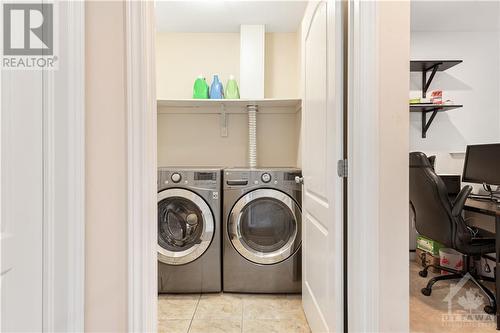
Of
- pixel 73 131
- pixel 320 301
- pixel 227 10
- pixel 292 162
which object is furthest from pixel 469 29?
pixel 73 131

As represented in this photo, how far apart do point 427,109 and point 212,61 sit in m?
2.11

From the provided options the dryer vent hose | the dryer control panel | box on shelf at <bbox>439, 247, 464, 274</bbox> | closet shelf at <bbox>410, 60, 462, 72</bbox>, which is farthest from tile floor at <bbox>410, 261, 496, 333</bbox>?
closet shelf at <bbox>410, 60, 462, 72</bbox>

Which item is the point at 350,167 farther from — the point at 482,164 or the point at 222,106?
the point at 482,164

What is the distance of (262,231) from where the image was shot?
7.73 ft

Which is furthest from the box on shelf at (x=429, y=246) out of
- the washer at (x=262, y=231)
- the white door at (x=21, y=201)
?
the white door at (x=21, y=201)

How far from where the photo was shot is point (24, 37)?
0.84 m

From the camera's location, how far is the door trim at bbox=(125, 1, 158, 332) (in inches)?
39.6

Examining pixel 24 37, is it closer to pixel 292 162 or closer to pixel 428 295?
pixel 292 162

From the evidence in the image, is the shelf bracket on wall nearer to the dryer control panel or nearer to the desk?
the dryer control panel

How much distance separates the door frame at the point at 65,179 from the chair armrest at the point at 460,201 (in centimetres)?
231

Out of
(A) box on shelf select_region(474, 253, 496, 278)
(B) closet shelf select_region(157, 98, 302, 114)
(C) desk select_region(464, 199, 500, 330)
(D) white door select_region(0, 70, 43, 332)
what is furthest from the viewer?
(B) closet shelf select_region(157, 98, 302, 114)

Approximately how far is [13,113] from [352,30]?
3.83 feet

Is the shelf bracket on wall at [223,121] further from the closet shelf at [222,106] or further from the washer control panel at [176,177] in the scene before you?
the washer control panel at [176,177]

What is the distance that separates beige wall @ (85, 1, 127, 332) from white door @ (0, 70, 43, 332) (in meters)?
0.16
